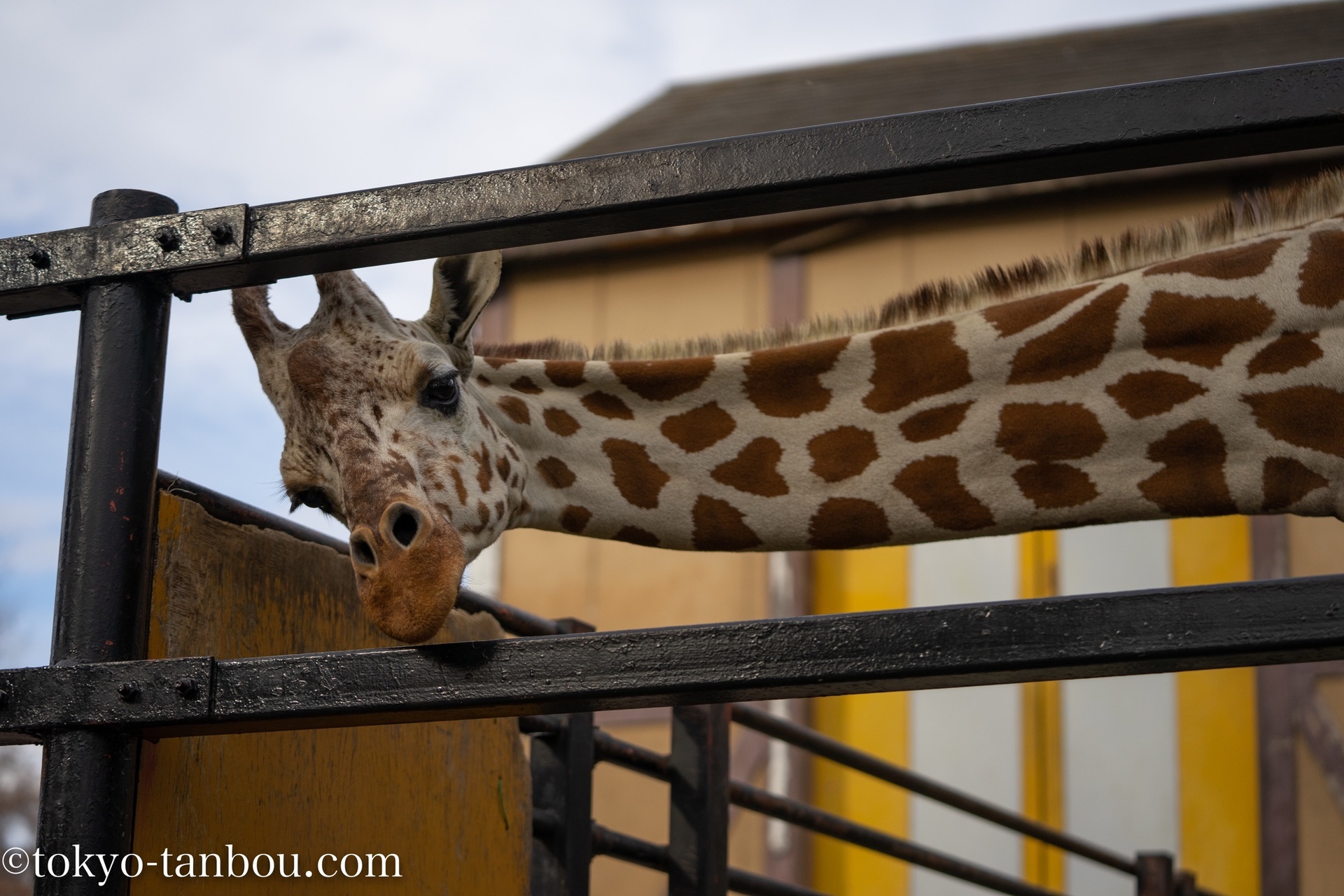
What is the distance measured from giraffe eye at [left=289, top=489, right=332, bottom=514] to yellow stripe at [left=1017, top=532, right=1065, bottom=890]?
4.27 metres

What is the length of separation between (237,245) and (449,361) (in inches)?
24.9

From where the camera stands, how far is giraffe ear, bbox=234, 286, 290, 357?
1.96m

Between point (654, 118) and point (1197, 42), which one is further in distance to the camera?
point (654, 118)

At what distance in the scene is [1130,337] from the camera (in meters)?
2.12

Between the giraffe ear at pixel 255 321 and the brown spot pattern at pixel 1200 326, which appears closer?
the giraffe ear at pixel 255 321

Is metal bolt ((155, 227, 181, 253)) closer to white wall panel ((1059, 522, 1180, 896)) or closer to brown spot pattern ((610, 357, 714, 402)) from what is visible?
brown spot pattern ((610, 357, 714, 402))

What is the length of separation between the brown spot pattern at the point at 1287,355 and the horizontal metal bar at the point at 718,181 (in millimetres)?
878

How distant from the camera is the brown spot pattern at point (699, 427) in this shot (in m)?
2.26

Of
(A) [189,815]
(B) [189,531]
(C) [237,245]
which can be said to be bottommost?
(A) [189,815]

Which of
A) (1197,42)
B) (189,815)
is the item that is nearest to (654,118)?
(1197,42)

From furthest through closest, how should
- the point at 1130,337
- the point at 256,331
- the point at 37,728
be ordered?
the point at 1130,337, the point at 256,331, the point at 37,728

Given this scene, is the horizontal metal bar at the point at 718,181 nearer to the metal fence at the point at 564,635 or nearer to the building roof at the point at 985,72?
the metal fence at the point at 564,635

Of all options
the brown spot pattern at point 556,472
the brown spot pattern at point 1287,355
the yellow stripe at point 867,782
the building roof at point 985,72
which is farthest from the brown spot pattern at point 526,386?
the building roof at point 985,72

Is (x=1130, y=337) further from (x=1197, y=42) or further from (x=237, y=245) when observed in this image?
(x=1197, y=42)
